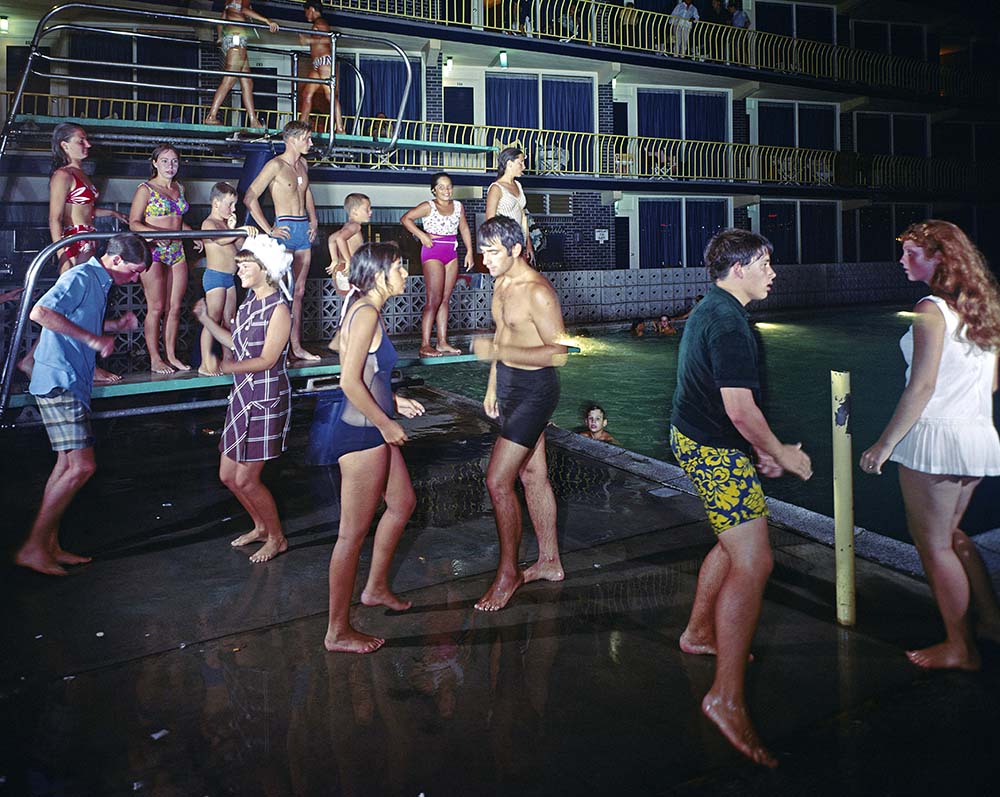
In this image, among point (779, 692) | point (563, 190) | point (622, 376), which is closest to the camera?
point (779, 692)

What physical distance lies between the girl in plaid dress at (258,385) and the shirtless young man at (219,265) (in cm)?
247

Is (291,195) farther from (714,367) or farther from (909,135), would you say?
(909,135)

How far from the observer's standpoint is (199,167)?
14.1 m

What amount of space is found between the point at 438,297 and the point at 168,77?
1166 centimetres

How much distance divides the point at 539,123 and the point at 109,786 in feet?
68.4

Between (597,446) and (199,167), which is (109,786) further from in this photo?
(199,167)

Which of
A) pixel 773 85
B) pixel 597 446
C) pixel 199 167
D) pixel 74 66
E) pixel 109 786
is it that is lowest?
pixel 109 786

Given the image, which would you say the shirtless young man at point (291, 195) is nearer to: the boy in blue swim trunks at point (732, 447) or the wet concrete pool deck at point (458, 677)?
the wet concrete pool deck at point (458, 677)

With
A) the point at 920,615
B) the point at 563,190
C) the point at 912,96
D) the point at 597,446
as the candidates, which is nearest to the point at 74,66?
the point at 563,190

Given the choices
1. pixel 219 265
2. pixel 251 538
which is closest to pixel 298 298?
pixel 219 265

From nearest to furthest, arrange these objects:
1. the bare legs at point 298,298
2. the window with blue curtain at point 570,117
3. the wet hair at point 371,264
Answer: the wet hair at point 371,264, the bare legs at point 298,298, the window with blue curtain at point 570,117

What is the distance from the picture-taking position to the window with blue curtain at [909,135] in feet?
90.6

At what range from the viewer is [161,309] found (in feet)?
26.4

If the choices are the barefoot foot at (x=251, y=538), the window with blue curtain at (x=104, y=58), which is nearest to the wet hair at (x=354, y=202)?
the barefoot foot at (x=251, y=538)
